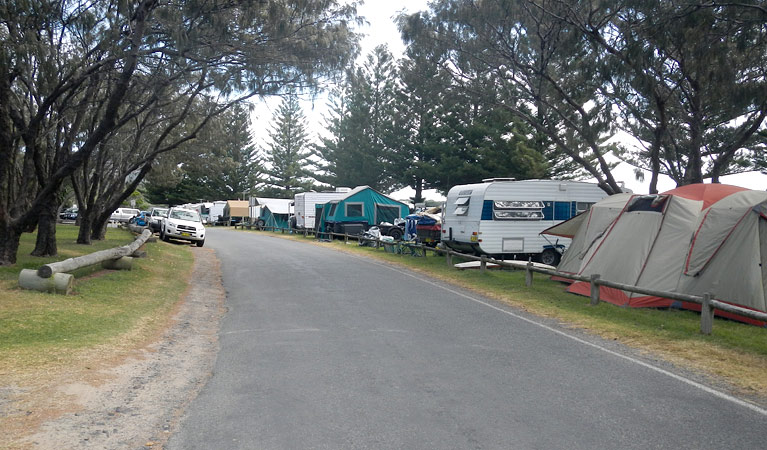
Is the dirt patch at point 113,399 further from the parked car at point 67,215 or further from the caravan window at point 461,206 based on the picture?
the parked car at point 67,215

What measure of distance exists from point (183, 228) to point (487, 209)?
15228mm

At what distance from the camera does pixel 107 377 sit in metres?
6.39

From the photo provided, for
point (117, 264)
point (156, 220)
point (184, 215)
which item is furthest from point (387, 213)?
point (117, 264)

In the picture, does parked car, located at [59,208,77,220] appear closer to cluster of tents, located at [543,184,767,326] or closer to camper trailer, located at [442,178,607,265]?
camper trailer, located at [442,178,607,265]

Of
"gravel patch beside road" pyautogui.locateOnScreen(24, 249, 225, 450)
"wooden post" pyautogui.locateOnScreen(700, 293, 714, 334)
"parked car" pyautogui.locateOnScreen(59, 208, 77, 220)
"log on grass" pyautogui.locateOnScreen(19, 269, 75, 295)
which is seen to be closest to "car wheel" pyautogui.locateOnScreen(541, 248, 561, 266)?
"wooden post" pyautogui.locateOnScreen(700, 293, 714, 334)

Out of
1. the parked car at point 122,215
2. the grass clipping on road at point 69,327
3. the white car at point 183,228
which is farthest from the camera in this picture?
the parked car at point 122,215

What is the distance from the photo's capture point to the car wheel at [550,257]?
801 inches

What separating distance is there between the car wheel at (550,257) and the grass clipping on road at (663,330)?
494 cm

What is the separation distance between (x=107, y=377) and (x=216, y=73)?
11.1 meters

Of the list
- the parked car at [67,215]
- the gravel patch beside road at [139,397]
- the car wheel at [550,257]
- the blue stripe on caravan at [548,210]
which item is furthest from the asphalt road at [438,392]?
the parked car at [67,215]

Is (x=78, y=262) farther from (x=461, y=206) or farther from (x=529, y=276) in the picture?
(x=461, y=206)

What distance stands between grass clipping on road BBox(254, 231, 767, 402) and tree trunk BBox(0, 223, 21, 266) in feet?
34.4

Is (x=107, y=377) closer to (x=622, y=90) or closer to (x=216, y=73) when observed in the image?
(x=216, y=73)

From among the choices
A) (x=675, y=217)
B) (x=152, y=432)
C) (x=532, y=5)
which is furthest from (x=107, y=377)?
(x=532, y=5)
